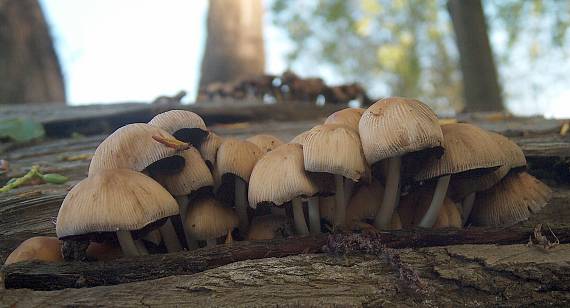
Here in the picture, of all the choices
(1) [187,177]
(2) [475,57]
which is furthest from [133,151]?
(2) [475,57]

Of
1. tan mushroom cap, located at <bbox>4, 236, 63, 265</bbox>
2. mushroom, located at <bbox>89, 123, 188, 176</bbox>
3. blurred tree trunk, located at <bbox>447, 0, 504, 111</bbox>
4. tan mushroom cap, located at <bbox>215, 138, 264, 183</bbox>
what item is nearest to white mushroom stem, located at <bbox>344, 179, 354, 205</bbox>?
tan mushroom cap, located at <bbox>215, 138, 264, 183</bbox>

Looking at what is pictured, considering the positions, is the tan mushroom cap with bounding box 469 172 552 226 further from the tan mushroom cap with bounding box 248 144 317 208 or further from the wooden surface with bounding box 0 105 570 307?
the tan mushroom cap with bounding box 248 144 317 208

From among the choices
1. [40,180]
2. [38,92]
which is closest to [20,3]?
[38,92]

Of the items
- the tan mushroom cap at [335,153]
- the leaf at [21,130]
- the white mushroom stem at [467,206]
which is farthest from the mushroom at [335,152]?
the leaf at [21,130]

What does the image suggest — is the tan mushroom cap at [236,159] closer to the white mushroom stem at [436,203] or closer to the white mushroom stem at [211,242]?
the white mushroom stem at [211,242]

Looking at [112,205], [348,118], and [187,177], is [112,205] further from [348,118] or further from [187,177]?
[348,118]

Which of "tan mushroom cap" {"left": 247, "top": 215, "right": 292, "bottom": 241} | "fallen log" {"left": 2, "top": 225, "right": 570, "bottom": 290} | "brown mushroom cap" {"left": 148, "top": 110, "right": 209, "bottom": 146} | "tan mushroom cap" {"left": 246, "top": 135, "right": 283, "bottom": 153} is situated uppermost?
"brown mushroom cap" {"left": 148, "top": 110, "right": 209, "bottom": 146}

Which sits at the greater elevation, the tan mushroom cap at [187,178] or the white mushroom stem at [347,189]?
the tan mushroom cap at [187,178]
